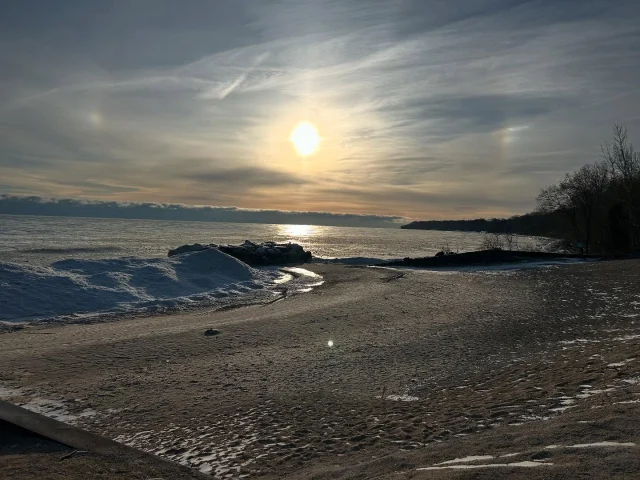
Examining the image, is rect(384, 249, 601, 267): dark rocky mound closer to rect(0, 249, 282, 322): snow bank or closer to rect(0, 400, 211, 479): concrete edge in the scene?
rect(0, 249, 282, 322): snow bank

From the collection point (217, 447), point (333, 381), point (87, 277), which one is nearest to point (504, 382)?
point (333, 381)

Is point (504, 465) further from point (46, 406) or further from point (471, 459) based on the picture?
point (46, 406)

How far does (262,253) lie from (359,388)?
31099 mm

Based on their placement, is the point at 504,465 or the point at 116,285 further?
the point at 116,285

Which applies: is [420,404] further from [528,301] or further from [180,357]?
[528,301]

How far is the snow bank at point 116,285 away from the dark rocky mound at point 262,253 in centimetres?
1221

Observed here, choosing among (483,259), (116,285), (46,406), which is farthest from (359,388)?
(483,259)

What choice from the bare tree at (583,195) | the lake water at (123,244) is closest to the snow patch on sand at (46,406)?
the lake water at (123,244)

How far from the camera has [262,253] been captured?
38.2 meters

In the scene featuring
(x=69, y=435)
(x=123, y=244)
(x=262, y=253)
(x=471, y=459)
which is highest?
(x=471, y=459)

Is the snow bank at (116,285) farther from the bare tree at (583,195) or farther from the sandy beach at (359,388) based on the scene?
the bare tree at (583,195)

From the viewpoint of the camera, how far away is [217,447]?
5539mm

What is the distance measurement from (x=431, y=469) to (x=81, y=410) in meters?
5.04

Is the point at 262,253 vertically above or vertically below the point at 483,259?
below
